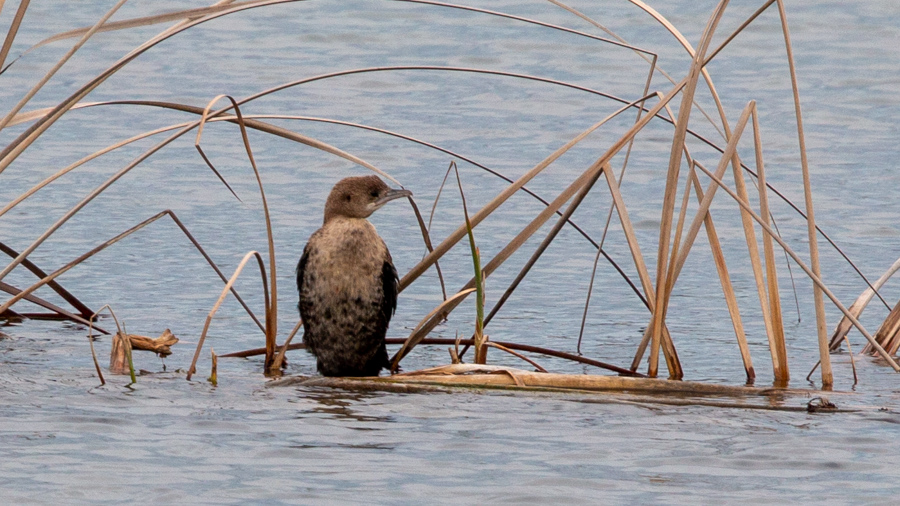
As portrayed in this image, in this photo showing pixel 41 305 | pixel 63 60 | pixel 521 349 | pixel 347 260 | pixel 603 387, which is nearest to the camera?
Result: pixel 63 60

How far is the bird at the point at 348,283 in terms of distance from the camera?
571cm

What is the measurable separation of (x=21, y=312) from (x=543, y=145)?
16.2ft

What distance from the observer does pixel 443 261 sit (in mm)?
8375

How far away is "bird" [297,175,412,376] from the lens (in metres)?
5.71

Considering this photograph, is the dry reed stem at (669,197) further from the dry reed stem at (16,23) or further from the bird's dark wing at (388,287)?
the dry reed stem at (16,23)

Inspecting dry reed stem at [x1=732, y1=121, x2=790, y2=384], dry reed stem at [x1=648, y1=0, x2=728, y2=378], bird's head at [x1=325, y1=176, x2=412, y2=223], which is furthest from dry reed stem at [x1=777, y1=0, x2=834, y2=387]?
bird's head at [x1=325, y1=176, x2=412, y2=223]

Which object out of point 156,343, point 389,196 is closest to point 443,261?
point 389,196

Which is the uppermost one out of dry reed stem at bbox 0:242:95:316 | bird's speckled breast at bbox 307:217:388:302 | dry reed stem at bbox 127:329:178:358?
bird's speckled breast at bbox 307:217:388:302

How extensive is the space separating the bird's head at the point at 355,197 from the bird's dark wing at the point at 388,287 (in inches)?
9.7

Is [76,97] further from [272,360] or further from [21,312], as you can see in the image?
[21,312]

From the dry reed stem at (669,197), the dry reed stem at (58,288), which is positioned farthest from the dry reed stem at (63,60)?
the dry reed stem at (669,197)

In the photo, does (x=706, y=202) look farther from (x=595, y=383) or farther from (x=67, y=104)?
(x=67, y=104)

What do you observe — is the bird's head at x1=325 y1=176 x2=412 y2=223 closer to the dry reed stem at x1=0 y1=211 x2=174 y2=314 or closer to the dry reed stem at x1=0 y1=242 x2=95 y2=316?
the dry reed stem at x1=0 y1=211 x2=174 y2=314

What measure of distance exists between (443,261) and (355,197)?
2.61 meters
